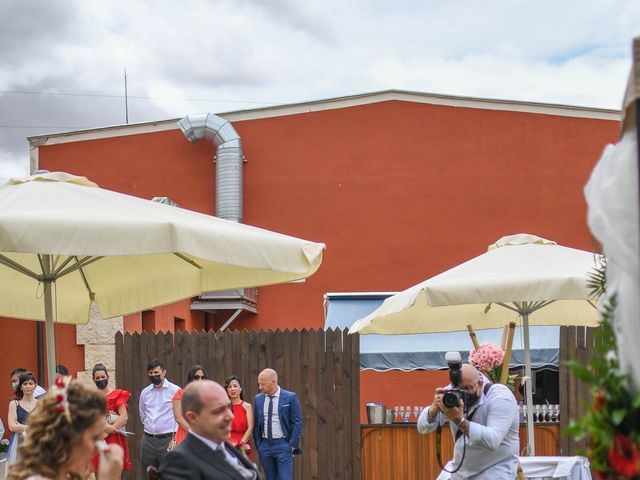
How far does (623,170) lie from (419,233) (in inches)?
906

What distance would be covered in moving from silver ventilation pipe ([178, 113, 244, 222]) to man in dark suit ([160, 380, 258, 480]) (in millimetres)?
20972

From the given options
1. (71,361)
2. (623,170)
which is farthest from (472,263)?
(71,361)

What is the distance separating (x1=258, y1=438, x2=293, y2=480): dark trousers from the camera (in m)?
13.2

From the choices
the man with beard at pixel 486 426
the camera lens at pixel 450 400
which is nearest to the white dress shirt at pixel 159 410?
the man with beard at pixel 486 426

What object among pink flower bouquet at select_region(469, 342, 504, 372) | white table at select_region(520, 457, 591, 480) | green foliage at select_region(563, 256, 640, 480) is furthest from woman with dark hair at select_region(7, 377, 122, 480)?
white table at select_region(520, 457, 591, 480)

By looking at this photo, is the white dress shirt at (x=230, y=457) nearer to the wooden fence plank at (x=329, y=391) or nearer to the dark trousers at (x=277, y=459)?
the dark trousers at (x=277, y=459)

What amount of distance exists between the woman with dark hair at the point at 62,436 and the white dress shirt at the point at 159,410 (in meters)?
9.21

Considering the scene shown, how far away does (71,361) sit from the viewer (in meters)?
18.3

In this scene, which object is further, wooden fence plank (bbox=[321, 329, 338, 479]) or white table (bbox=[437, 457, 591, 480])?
wooden fence plank (bbox=[321, 329, 338, 479])

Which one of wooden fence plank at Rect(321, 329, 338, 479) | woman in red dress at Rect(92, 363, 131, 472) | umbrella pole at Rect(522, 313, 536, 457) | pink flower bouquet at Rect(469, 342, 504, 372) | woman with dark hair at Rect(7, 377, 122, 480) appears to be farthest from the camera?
wooden fence plank at Rect(321, 329, 338, 479)

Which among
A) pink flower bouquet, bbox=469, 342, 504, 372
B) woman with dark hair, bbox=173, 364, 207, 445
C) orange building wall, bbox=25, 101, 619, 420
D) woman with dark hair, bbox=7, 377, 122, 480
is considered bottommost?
woman with dark hair, bbox=173, 364, 207, 445

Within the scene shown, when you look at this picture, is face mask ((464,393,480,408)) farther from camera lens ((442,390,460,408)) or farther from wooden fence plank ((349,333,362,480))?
Result: wooden fence plank ((349,333,362,480))

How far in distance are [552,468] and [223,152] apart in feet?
56.9

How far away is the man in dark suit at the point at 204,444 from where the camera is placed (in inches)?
→ 203
